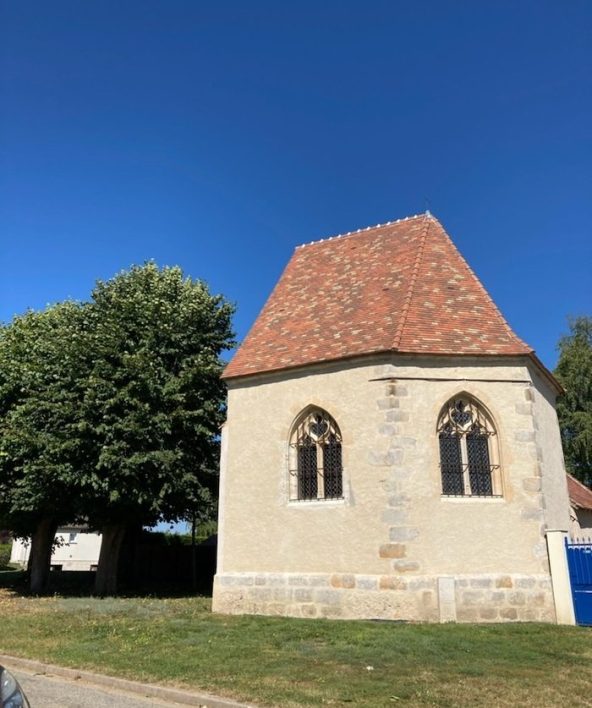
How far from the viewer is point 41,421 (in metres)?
16.7

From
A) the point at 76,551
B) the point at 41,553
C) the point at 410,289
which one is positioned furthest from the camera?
the point at 76,551

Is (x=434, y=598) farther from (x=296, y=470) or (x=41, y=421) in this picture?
(x=41, y=421)

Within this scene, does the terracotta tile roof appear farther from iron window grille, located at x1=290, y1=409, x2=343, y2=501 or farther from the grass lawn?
the grass lawn

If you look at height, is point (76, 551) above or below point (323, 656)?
above

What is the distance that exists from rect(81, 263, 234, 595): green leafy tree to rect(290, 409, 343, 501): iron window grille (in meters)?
3.75

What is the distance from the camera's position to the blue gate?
11602 mm

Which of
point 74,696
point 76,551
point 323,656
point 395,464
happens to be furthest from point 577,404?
point 76,551

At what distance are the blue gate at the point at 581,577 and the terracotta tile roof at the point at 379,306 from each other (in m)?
4.35

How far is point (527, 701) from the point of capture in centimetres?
635

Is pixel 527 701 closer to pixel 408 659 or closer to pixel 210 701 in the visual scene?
pixel 408 659

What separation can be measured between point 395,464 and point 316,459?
2.10 metres

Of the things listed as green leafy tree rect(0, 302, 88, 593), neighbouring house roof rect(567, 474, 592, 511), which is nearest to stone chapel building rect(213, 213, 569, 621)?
green leafy tree rect(0, 302, 88, 593)

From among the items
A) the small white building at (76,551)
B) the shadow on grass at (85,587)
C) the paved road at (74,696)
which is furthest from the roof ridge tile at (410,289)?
the small white building at (76,551)

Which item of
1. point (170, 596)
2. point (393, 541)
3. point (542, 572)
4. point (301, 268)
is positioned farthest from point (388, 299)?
point (170, 596)
